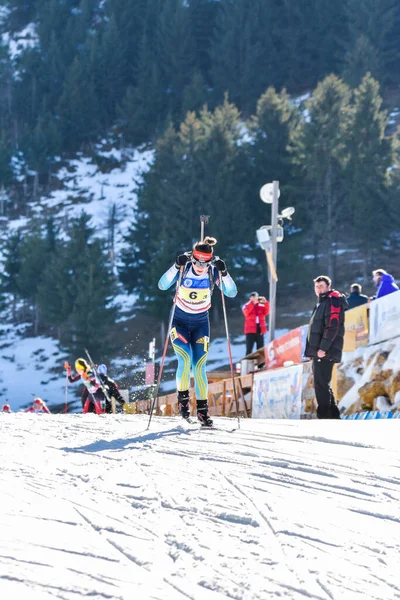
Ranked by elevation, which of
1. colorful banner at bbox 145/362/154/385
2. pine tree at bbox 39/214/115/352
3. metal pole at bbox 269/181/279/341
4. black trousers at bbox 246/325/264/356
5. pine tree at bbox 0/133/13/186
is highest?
pine tree at bbox 0/133/13/186

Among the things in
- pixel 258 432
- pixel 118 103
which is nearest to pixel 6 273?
pixel 118 103

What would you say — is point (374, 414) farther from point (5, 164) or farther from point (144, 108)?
point (5, 164)

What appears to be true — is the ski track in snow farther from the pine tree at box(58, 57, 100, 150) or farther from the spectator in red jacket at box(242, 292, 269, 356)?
the pine tree at box(58, 57, 100, 150)

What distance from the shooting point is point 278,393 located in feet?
42.4

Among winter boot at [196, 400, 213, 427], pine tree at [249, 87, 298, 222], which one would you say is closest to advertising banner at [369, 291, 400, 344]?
winter boot at [196, 400, 213, 427]

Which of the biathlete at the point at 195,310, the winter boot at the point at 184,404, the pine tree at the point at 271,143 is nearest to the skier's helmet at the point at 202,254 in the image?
the biathlete at the point at 195,310

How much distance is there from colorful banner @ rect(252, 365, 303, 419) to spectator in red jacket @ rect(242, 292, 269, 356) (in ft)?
9.85

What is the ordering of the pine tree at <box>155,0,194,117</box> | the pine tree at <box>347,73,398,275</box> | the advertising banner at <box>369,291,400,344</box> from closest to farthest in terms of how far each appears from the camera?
the advertising banner at <box>369,291,400,344</box>
the pine tree at <box>347,73,398,275</box>
the pine tree at <box>155,0,194,117</box>

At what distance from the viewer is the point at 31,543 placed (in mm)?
3486

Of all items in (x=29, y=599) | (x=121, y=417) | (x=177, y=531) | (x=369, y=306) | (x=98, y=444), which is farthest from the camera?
(x=369, y=306)

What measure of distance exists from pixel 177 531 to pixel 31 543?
A: 65 cm

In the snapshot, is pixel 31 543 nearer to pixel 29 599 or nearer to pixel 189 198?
pixel 29 599

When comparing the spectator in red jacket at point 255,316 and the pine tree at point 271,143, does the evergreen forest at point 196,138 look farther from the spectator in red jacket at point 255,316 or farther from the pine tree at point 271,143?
the spectator in red jacket at point 255,316

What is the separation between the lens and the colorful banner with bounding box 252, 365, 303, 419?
481 inches
